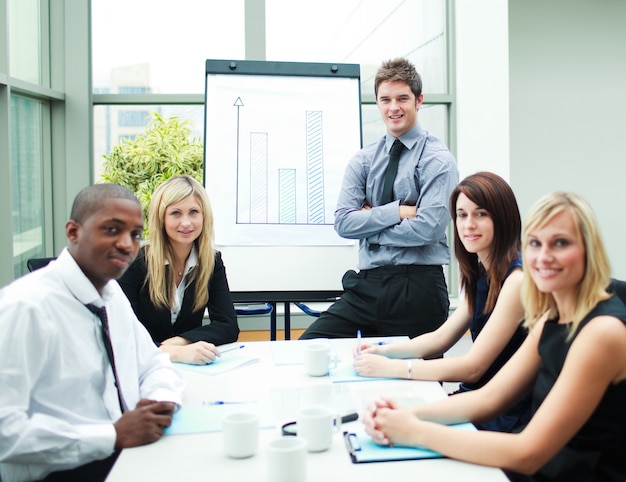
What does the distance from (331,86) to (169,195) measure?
134cm

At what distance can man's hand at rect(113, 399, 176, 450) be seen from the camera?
1259mm

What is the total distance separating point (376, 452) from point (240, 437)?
27 cm

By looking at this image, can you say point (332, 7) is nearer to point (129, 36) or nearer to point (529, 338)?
point (129, 36)

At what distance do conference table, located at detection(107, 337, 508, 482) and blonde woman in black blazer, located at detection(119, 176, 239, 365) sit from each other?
0.28 m

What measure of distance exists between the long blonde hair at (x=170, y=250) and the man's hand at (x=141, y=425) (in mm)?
986

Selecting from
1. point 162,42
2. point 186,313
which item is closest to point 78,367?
point 186,313

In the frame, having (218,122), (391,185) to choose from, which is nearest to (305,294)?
(391,185)

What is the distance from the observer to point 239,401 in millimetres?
1545

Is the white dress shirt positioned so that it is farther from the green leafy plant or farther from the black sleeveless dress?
the green leafy plant

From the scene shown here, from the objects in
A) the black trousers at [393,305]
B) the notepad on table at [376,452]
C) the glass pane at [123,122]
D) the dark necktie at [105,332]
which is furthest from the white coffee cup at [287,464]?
the glass pane at [123,122]

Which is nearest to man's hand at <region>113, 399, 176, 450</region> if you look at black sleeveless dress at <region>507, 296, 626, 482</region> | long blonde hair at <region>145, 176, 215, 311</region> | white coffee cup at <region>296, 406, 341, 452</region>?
white coffee cup at <region>296, 406, 341, 452</region>

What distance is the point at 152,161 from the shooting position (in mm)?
4164

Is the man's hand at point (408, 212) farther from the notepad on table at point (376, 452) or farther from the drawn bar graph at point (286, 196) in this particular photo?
the notepad on table at point (376, 452)

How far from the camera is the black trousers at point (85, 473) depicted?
1.35 metres
